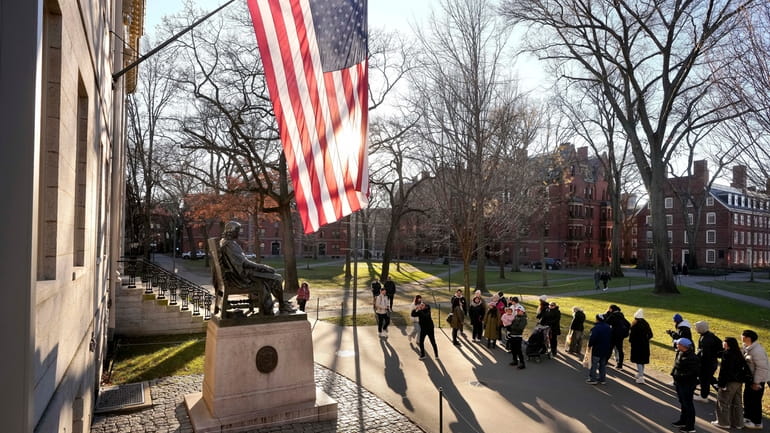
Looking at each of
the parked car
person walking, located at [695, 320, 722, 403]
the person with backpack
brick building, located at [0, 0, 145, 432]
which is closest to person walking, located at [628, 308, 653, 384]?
the person with backpack

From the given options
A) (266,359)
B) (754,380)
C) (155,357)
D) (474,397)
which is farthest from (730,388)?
(155,357)

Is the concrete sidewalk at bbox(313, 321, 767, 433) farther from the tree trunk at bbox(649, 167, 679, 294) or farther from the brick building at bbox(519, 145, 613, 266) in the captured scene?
the brick building at bbox(519, 145, 613, 266)

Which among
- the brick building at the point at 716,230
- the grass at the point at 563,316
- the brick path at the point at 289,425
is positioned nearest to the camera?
the brick path at the point at 289,425

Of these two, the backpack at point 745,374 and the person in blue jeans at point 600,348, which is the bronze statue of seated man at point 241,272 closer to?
the person in blue jeans at point 600,348

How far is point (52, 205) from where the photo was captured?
425cm

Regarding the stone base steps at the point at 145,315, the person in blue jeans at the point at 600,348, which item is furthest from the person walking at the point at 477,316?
the stone base steps at the point at 145,315

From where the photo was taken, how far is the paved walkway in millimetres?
9102

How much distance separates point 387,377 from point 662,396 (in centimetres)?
650

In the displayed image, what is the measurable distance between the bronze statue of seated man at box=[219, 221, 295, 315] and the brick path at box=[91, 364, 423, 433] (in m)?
2.48

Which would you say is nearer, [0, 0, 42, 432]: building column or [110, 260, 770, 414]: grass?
[0, 0, 42, 432]: building column

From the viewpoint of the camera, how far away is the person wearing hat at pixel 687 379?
29.1ft

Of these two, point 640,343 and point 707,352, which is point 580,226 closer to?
point 640,343

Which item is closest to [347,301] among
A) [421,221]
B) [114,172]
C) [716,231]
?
[114,172]

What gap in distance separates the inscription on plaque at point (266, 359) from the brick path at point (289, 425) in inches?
42.7
